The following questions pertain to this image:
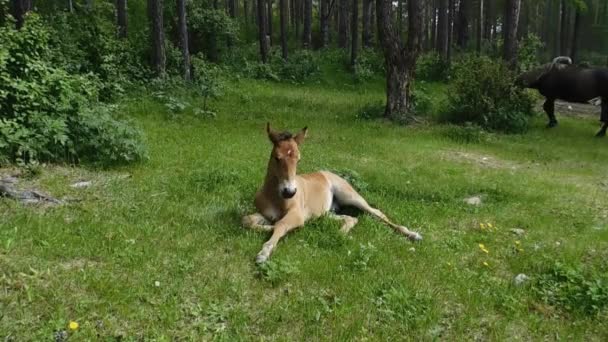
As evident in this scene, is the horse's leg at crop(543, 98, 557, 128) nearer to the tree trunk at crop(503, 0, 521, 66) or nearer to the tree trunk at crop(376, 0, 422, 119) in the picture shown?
the tree trunk at crop(503, 0, 521, 66)

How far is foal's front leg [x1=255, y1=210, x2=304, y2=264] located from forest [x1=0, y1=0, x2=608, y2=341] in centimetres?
9

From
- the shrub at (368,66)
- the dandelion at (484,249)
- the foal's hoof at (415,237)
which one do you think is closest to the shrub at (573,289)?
the dandelion at (484,249)

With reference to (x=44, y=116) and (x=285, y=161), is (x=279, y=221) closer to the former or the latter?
(x=285, y=161)

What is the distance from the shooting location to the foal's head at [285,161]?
19.4ft

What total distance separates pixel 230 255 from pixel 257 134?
708 cm

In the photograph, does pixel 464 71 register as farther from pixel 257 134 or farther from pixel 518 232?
pixel 518 232

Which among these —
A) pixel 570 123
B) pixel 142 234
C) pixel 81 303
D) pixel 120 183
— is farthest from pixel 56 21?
pixel 570 123

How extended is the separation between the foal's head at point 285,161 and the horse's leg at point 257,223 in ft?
1.51

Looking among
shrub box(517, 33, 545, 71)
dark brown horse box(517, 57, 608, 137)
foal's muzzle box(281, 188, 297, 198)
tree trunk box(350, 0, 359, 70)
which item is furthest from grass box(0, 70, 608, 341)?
tree trunk box(350, 0, 359, 70)

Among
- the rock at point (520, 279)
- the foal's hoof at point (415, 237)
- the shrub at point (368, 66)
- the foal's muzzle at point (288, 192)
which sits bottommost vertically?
the rock at point (520, 279)

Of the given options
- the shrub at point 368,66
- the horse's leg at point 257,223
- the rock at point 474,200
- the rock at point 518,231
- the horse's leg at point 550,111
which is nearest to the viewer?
the horse's leg at point 257,223

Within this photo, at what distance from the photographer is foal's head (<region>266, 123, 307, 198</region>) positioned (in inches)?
233

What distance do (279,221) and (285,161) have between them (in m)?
0.74

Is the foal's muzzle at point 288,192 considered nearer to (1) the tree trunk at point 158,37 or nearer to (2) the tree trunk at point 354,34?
(1) the tree trunk at point 158,37
